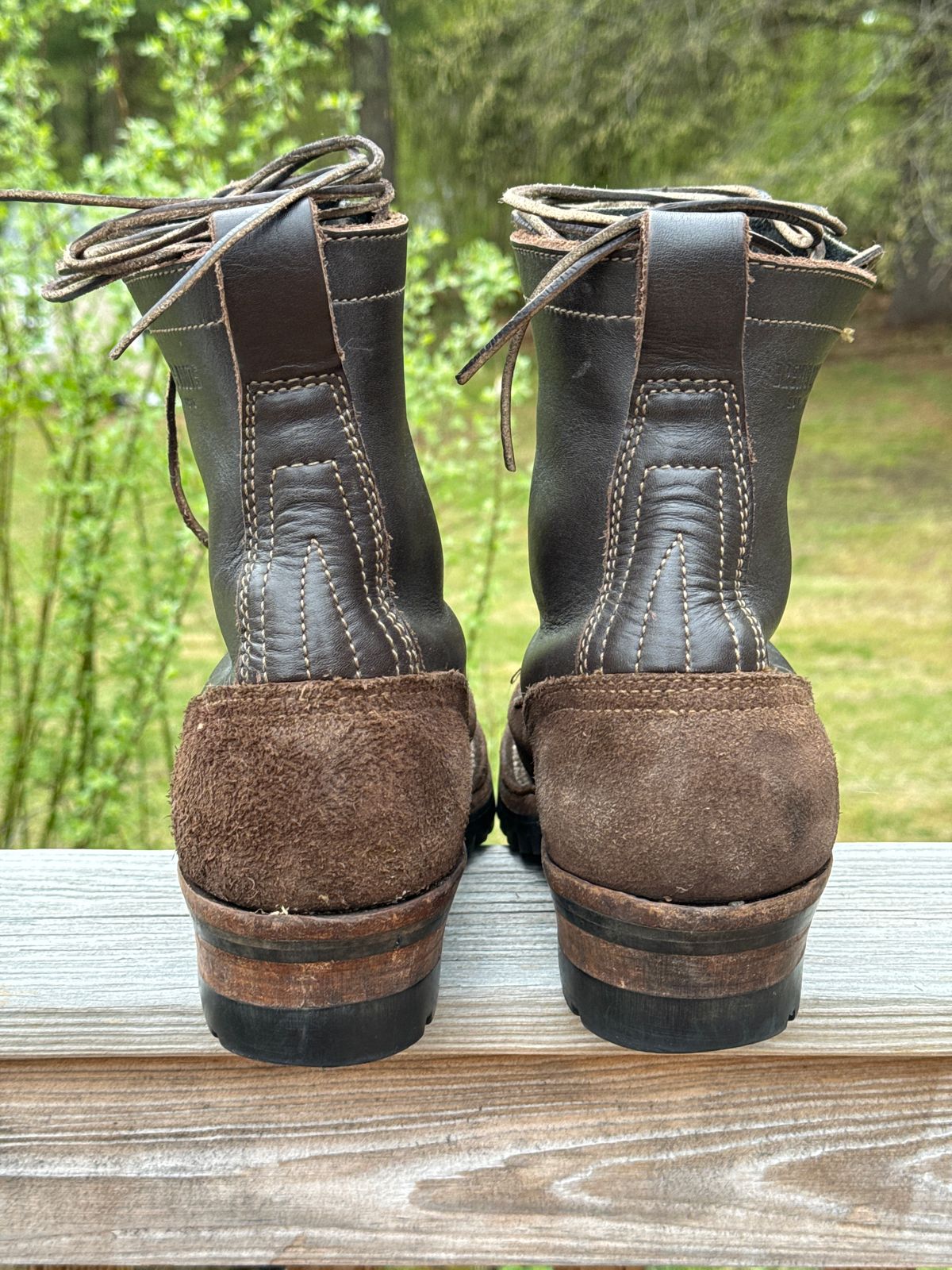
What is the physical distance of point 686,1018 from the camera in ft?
2.70

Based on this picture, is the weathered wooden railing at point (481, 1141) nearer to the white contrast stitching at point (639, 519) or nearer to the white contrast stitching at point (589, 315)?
the white contrast stitching at point (639, 519)

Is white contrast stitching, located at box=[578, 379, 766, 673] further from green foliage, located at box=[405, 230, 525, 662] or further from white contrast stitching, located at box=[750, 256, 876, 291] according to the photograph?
green foliage, located at box=[405, 230, 525, 662]

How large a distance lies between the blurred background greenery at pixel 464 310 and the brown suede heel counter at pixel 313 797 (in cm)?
130

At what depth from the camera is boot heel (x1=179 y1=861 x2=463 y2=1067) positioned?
2.60ft

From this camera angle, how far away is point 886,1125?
951 mm

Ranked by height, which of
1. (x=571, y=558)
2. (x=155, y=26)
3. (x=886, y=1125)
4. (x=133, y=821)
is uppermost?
(x=155, y=26)

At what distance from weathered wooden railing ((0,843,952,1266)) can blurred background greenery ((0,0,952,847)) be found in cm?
119

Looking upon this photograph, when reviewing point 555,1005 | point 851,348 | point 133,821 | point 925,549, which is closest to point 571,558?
point 555,1005

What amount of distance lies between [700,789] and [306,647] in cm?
30

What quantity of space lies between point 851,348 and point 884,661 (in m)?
8.67

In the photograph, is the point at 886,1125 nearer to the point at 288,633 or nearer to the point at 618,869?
the point at 618,869

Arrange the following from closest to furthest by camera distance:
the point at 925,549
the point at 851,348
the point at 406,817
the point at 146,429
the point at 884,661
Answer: the point at 406,817, the point at 146,429, the point at 884,661, the point at 925,549, the point at 851,348

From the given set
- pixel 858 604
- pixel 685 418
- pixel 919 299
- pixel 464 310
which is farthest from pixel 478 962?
pixel 919 299

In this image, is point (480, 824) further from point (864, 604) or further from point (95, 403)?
point (864, 604)
